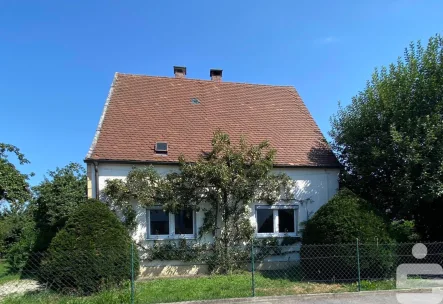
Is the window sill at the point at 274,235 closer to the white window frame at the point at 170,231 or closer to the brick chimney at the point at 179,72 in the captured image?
the white window frame at the point at 170,231

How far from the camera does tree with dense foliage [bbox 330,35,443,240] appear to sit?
35.7 ft

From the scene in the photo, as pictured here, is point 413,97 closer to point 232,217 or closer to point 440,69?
point 440,69

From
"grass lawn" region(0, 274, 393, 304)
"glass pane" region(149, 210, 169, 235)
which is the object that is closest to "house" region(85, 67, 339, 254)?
"glass pane" region(149, 210, 169, 235)

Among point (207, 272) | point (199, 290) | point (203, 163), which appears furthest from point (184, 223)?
point (199, 290)

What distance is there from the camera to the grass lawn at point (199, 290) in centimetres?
777

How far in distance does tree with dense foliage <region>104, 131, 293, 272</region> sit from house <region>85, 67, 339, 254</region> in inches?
20.9

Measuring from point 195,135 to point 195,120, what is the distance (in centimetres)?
96

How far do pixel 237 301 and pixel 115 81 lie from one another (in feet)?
34.8

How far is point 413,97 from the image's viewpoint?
1173cm

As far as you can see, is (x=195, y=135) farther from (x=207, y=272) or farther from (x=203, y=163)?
(x=207, y=272)

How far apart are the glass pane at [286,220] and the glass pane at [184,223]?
3.09 meters

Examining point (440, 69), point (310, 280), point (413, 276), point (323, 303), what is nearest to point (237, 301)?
point (323, 303)

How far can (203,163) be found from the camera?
11.7 meters

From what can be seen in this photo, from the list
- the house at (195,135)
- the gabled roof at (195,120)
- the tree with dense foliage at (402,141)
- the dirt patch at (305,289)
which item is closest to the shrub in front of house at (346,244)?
the dirt patch at (305,289)
